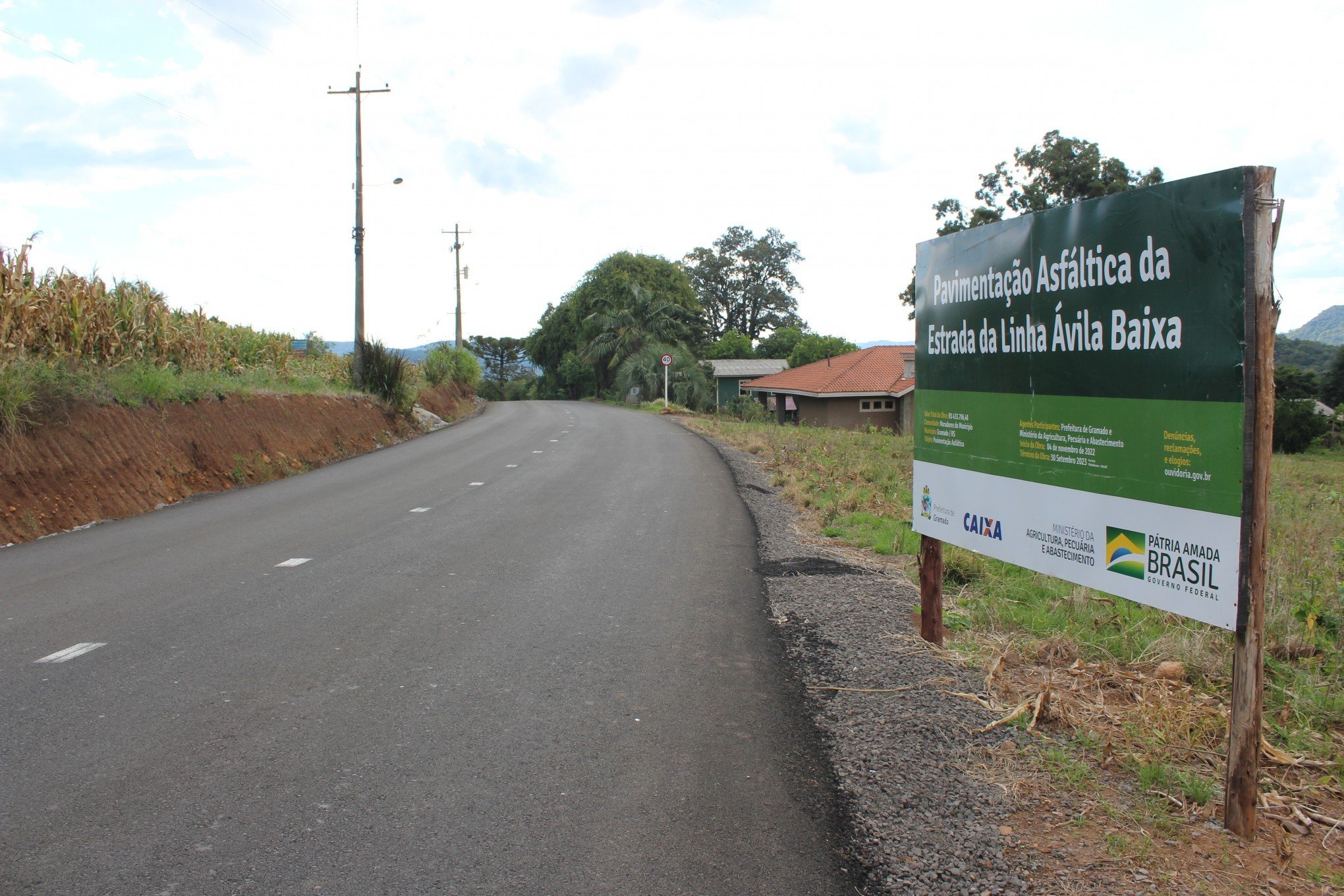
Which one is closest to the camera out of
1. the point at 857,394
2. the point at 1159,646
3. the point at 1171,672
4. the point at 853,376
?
the point at 1171,672

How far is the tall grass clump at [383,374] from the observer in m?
25.2

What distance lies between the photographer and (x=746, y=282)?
A: 298ft

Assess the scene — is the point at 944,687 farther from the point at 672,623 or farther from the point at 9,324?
the point at 9,324

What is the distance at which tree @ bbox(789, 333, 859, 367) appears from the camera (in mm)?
67062

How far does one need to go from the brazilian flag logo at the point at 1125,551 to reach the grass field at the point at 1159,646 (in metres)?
0.80

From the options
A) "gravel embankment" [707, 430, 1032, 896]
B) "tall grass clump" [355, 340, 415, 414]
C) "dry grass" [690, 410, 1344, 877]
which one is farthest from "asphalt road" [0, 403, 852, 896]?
"tall grass clump" [355, 340, 415, 414]

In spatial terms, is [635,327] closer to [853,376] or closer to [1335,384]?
[853,376]

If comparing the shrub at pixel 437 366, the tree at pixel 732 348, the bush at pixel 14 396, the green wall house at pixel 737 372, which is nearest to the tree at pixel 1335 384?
the green wall house at pixel 737 372

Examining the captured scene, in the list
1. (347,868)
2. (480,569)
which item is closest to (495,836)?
(347,868)

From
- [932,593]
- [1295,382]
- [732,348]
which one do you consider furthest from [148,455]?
[732,348]

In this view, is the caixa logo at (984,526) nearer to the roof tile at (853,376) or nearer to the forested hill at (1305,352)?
the roof tile at (853,376)

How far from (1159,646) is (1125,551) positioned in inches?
69.0

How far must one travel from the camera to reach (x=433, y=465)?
16750mm

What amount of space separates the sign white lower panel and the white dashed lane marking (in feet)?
17.8
